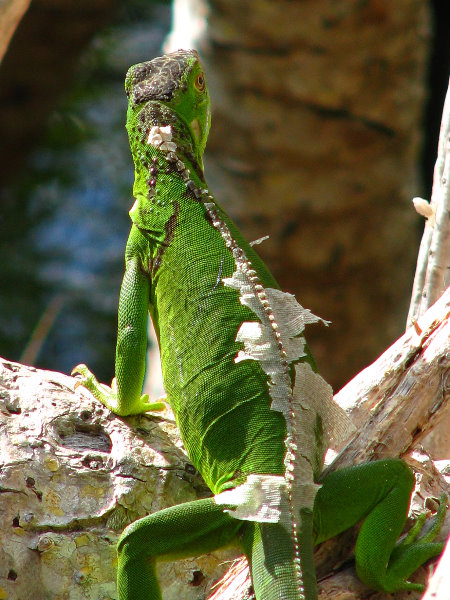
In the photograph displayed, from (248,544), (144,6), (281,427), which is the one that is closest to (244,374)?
(281,427)

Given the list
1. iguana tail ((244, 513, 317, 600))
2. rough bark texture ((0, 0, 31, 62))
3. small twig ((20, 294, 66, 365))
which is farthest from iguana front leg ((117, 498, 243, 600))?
small twig ((20, 294, 66, 365))

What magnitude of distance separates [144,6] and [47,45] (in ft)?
5.67

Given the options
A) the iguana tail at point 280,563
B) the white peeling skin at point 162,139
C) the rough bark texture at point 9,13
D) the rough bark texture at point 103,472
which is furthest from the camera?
the rough bark texture at point 9,13

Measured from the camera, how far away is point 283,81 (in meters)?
5.64

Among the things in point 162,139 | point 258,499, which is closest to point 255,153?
point 162,139

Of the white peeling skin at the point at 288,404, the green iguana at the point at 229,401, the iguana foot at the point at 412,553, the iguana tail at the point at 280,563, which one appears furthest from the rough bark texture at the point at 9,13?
the iguana foot at the point at 412,553

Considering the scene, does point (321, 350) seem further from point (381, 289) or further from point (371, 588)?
point (371, 588)

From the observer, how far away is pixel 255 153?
5848 mm

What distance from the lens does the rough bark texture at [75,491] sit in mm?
2471

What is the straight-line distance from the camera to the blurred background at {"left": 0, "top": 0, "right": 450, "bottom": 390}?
563 centimetres

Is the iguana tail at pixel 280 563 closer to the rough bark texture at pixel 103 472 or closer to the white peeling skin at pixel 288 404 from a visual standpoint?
the white peeling skin at pixel 288 404

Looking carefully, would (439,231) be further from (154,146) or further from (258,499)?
(258,499)

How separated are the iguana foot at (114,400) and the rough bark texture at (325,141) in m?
3.20

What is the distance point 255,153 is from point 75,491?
3775 millimetres
